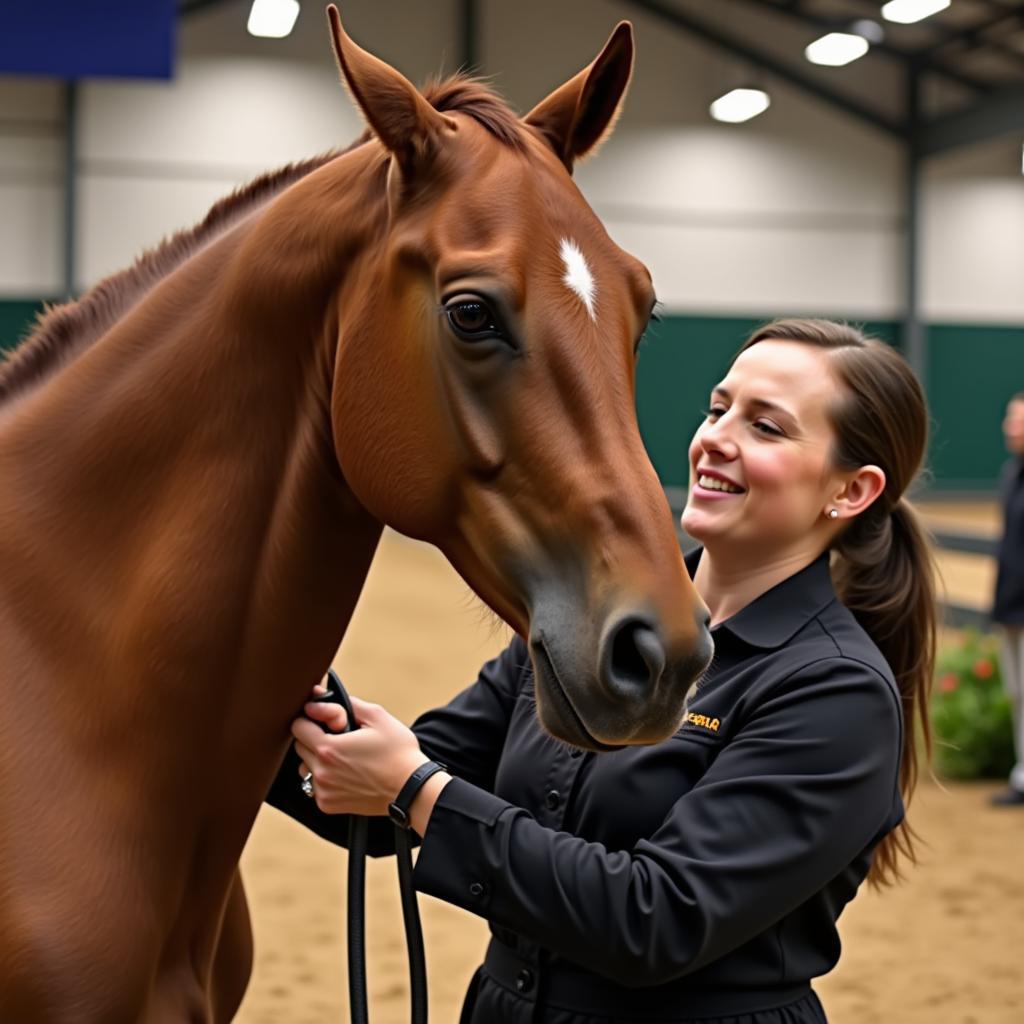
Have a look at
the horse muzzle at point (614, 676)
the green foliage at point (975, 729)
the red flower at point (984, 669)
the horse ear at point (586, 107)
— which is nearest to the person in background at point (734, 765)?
the horse muzzle at point (614, 676)

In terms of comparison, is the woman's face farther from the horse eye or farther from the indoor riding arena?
the indoor riding arena

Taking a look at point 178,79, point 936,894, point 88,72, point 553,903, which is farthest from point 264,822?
point 178,79

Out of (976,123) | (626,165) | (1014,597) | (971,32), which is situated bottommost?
(1014,597)

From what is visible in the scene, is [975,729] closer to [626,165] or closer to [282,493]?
[282,493]

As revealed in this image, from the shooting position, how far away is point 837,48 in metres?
14.5

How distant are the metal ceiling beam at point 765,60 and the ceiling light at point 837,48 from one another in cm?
199

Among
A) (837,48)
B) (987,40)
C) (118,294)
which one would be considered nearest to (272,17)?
(837,48)

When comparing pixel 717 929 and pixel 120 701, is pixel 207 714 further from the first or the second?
pixel 717 929

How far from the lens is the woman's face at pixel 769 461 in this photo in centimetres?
159

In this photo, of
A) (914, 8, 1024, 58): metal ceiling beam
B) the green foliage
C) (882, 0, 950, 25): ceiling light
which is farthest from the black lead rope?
(914, 8, 1024, 58): metal ceiling beam

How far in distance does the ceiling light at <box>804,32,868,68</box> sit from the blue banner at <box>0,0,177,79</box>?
1034 cm

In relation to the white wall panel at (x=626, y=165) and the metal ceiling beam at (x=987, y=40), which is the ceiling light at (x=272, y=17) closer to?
the white wall panel at (x=626, y=165)

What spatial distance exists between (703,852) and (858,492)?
1.81 ft

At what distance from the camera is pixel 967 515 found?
15906 millimetres
